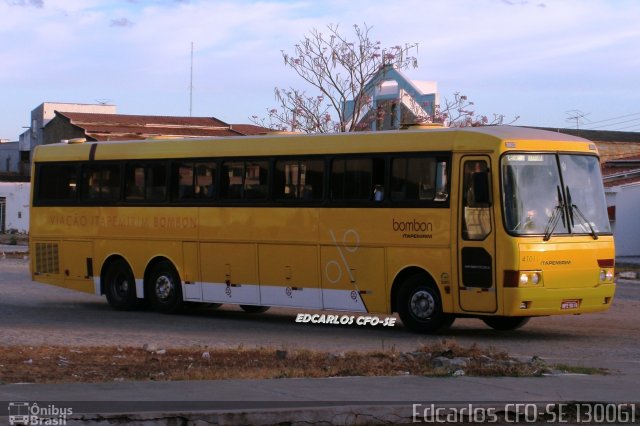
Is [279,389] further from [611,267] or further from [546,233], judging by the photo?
[611,267]

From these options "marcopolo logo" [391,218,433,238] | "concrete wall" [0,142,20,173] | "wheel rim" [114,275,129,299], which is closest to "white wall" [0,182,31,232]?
"concrete wall" [0,142,20,173]

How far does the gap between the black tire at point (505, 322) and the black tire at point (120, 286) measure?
23.9 ft

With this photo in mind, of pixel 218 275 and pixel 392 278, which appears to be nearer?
pixel 392 278

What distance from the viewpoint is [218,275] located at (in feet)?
68.8

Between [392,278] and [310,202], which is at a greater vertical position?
[310,202]

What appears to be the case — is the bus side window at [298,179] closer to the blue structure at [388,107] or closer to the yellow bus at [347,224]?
the yellow bus at [347,224]

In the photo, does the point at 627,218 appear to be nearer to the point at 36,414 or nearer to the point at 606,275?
the point at 606,275

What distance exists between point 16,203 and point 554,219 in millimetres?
66101

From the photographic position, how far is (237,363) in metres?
13.9

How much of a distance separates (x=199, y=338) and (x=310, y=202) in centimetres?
326

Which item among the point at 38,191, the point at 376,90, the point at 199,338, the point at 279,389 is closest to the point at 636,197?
the point at 376,90

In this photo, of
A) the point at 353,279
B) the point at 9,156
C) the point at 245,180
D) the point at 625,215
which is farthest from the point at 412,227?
the point at 9,156

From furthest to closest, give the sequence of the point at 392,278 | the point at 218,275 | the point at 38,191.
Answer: the point at 38,191 < the point at 218,275 < the point at 392,278

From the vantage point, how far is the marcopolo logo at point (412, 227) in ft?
58.6
